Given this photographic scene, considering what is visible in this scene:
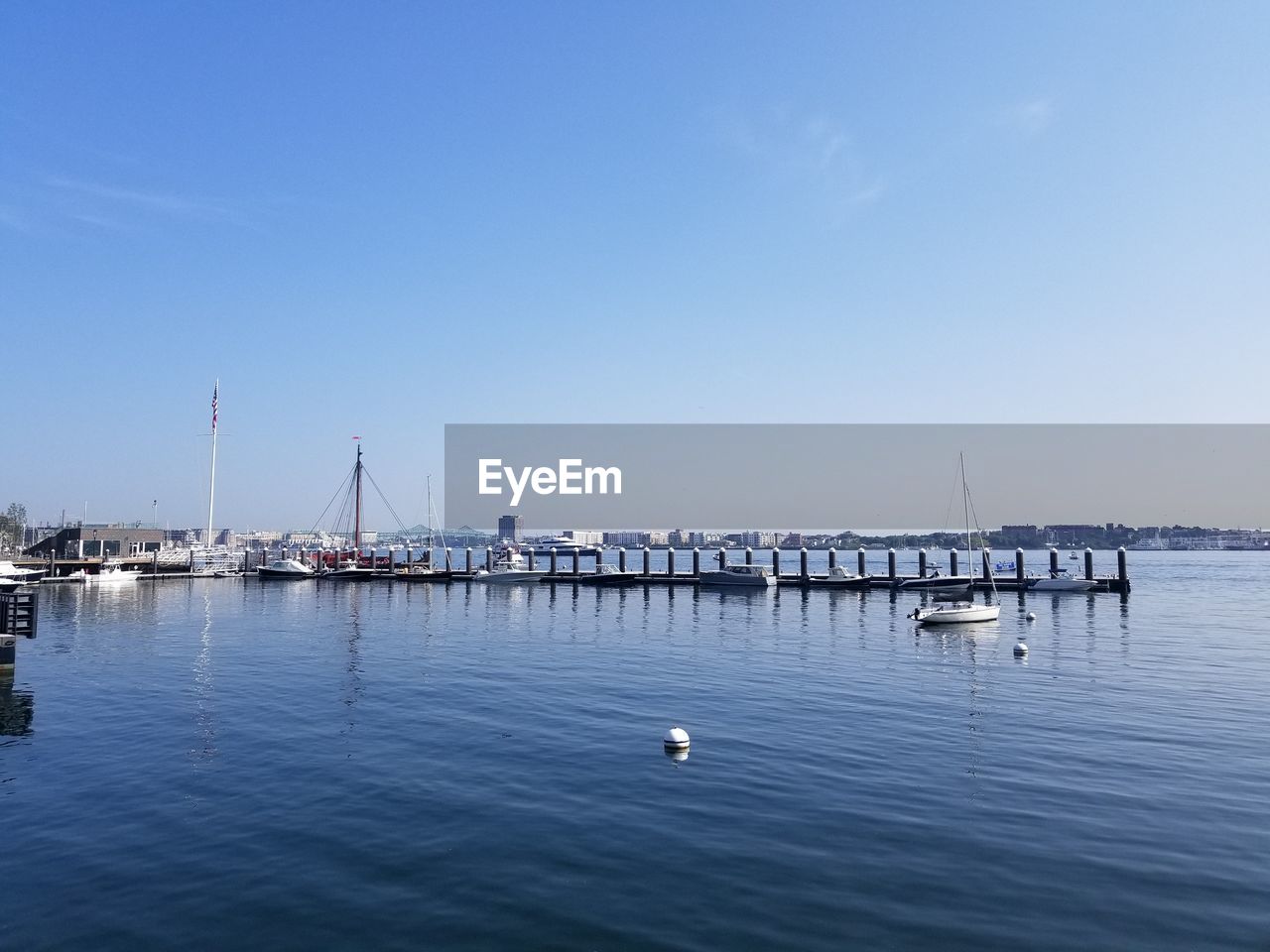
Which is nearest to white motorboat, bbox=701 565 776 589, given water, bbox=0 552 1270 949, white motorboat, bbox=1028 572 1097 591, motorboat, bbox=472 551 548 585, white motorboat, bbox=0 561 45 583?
motorboat, bbox=472 551 548 585

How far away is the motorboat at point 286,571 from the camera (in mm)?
109938

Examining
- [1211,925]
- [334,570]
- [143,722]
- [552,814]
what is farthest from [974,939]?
[334,570]

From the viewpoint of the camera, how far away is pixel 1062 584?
256 ft

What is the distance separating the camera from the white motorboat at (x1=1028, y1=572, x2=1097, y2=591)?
77.2 m

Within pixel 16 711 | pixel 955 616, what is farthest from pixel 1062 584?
pixel 16 711

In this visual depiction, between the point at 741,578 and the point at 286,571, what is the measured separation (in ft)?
217

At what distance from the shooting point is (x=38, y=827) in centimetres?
1394

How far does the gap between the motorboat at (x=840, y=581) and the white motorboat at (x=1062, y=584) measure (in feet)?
54.6

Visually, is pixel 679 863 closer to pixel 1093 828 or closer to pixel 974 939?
pixel 974 939

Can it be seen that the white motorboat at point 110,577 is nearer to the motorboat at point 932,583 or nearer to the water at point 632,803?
the water at point 632,803

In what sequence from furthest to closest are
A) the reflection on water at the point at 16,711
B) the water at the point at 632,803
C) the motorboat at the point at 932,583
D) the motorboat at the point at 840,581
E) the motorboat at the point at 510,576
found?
the motorboat at the point at 510,576, the motorboat at the point at 840,581, the motorboat at the point at 932,583, the reflection on water at the point at 16,711, the water at the point at 632,803

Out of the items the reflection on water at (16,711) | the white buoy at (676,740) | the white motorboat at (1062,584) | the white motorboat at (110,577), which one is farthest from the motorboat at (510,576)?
the white buoy at (676,740)

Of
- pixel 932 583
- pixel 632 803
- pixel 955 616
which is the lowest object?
pixel 932 583

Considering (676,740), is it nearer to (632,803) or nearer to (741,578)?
(632,803)
